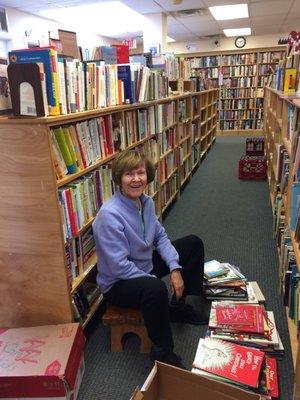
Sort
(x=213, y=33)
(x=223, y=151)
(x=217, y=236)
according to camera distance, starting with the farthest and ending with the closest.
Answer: (x=213, y=33), (x=223, y=151), (x=217, y=236)

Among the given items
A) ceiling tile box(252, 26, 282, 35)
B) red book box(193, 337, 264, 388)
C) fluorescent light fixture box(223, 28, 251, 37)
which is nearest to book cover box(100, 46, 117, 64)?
red book box(193, 337, 264, 388)

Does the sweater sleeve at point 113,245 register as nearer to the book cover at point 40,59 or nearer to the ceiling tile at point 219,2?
the book cover at point 40,59

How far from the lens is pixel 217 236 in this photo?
3.23m

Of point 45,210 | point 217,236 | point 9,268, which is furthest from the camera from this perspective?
point 217,236

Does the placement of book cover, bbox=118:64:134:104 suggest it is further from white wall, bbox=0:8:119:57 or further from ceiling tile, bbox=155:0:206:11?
white wall, bbox=0:8:119:57

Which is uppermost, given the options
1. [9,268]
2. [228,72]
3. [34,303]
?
[228,72]

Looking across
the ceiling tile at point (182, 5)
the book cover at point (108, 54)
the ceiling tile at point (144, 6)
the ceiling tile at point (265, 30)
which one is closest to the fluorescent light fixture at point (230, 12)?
the ceiling tile at point (182, 5)

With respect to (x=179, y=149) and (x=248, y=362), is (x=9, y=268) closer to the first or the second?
(x=248, y=362)

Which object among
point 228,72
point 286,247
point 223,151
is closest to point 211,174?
point 223,151

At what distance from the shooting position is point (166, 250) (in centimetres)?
196

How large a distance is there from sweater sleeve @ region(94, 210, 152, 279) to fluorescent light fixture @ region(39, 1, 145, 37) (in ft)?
17.4

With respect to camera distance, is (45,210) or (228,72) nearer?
(45,210)

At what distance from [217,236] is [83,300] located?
165cm

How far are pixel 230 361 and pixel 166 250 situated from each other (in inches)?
26.0
